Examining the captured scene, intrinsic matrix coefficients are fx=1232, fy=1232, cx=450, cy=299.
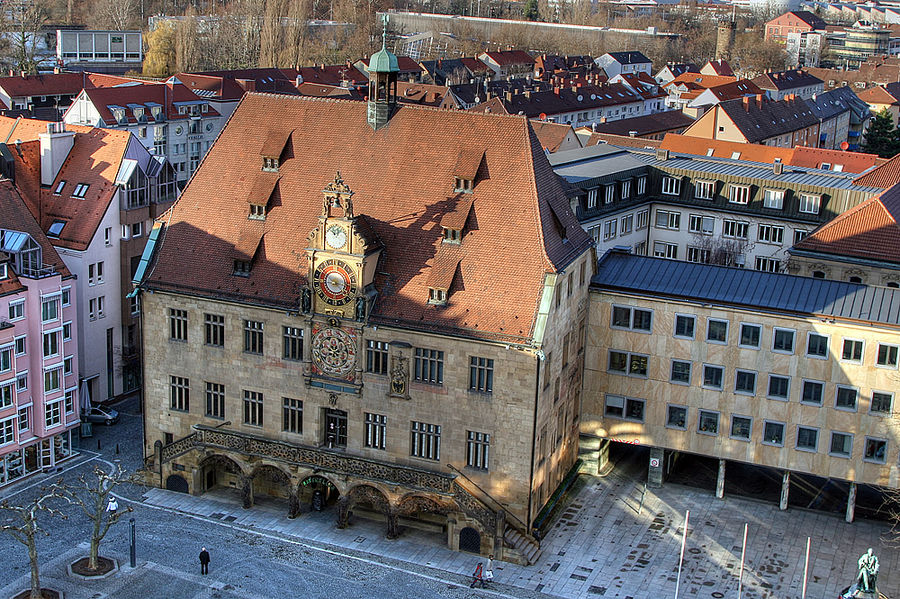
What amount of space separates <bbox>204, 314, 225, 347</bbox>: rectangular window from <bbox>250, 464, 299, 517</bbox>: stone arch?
733 cm

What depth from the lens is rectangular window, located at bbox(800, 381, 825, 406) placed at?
66000mm

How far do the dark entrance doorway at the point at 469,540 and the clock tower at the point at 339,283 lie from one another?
9828mm

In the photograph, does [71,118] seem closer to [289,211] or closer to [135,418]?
[135,418]

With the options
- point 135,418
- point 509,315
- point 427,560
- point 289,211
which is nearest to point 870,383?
point 509,315

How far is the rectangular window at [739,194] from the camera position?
99.0 metres

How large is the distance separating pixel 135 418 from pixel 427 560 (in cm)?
2658

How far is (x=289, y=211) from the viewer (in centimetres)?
6762

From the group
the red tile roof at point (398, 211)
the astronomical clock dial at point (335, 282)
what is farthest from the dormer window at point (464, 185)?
the astronomical clock dial at point (335, 282)

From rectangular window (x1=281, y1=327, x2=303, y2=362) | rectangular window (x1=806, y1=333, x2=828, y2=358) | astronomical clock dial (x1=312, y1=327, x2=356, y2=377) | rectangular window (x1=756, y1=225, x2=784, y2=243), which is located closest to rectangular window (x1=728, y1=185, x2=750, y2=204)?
rectangular window (x1=756, y1=225, x2=784, y2=243)

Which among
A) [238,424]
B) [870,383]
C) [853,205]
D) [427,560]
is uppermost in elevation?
[853,205]

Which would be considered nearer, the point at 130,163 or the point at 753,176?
the point at 130,163

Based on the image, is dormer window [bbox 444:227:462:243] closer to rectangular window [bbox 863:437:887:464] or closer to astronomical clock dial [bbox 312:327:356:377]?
astronomical clock dial [bbox 312:327:356:377]

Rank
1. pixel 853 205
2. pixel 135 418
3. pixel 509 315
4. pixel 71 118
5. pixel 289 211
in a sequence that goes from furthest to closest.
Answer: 1. pixel 71 118
2. pixel 853 205
3. pixel 135 418
4. pixel 289 211
5. pixel 509 315

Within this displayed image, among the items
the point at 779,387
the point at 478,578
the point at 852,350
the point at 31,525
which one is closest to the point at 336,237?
the point at 478,578
